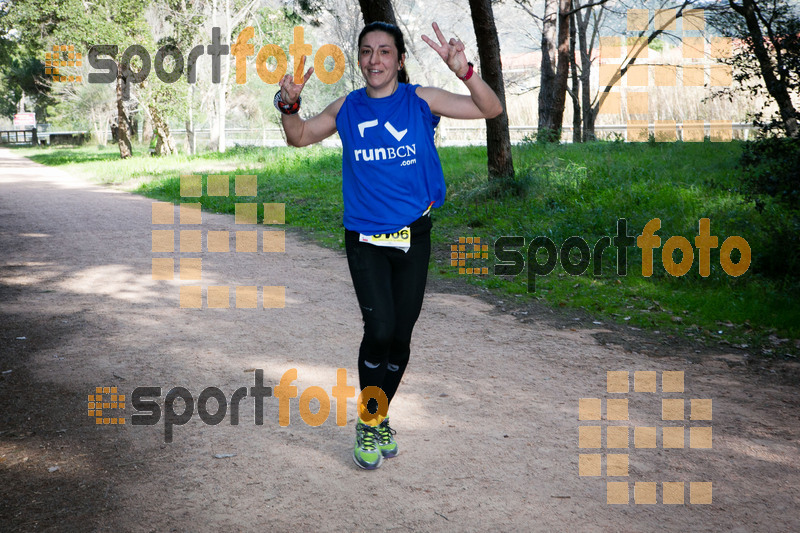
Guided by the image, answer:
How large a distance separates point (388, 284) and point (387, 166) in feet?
2.07

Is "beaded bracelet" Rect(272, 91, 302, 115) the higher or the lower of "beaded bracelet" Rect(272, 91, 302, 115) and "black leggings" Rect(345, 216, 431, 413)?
the higher

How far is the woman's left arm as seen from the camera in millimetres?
3516

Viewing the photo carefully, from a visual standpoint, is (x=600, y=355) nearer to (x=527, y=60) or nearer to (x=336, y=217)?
(x=336, y=217)

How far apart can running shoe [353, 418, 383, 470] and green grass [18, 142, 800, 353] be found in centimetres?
406

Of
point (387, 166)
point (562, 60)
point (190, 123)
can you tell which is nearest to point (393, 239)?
point (387, 166)

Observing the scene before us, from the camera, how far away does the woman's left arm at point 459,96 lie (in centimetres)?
352

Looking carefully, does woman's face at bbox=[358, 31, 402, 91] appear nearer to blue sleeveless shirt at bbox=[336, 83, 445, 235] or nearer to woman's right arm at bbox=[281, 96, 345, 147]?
blue sleeveless shirt at bbox=[336, 83, 445, 235]

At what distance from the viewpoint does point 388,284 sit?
3.74 metres

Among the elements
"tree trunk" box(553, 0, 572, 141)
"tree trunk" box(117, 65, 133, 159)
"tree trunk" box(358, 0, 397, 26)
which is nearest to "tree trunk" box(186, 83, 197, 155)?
"tree trunk" box(117, 65, 133, 159)

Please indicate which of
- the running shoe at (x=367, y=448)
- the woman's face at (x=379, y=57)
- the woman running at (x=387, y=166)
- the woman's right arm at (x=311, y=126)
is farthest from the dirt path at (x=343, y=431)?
the woman's face at (x=379, y=57)

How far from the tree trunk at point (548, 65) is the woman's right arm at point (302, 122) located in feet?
53.3

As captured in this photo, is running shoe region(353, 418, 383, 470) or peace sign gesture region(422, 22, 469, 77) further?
running shoe region(353, 418, 383, 470)

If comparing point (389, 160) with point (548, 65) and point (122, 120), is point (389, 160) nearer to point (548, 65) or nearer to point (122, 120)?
point (548, 65)

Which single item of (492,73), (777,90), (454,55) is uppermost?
(492,73)
